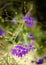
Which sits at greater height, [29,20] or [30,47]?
[29,20]

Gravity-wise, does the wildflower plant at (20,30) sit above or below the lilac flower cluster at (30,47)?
above

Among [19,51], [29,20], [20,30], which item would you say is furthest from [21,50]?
[29,20]

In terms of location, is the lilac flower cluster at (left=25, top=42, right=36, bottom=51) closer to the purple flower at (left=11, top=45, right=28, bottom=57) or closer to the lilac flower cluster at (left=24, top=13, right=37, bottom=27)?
the purple flower at (left=11, top=45, right=28, bottom=57)

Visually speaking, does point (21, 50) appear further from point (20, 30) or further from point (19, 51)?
point (20, 30)

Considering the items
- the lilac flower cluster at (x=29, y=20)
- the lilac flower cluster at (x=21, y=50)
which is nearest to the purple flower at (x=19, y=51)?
the lilac flower cluster at (x=21, y=50)

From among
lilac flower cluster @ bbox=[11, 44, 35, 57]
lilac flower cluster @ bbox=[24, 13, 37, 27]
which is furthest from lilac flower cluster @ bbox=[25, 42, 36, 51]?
lilac flower cluster @ bbox=[24, 13, 37, 27]

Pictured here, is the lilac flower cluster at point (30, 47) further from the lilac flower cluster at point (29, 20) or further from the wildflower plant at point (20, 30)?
the lilac flower cluster at point (29, 20)

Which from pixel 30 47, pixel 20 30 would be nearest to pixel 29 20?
pixel 20 30

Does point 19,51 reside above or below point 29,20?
below

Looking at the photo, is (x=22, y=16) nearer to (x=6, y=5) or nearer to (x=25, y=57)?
(x=6, y=5)
